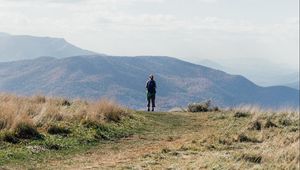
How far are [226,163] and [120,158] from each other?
157 inches

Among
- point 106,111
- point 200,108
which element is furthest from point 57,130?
point 200,108

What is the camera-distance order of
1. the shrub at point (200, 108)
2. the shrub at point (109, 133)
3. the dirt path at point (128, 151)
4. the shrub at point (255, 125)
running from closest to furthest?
the dirt path at point (128, 151), the shrub at point (109, 133), the shrub at point (255, 125), the shrub at point (200, 108)

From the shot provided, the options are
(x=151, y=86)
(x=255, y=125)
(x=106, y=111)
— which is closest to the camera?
(x=255, y=125)

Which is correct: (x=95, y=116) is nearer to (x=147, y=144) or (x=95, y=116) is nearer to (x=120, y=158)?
(x=147, y=144)

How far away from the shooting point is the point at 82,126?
22578mm

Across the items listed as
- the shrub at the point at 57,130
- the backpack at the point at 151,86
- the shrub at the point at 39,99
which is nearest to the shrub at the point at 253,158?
the shrub at the point at 57,130

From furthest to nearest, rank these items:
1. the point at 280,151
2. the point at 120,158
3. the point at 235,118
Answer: the point at 235,118
the point at 120,158
the point at 280,151

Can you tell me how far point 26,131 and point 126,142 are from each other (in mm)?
3776

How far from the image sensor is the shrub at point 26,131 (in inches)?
760

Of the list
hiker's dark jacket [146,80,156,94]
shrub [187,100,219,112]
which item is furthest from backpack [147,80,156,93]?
shrub [187,100,219,112]

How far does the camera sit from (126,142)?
21.1 m

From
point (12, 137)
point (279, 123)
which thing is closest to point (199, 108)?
point (279, 123)

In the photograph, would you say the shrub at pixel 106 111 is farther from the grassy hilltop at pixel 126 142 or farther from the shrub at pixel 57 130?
the shrub at pixel 57 130

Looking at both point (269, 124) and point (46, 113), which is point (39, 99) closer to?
point (46, 113)
